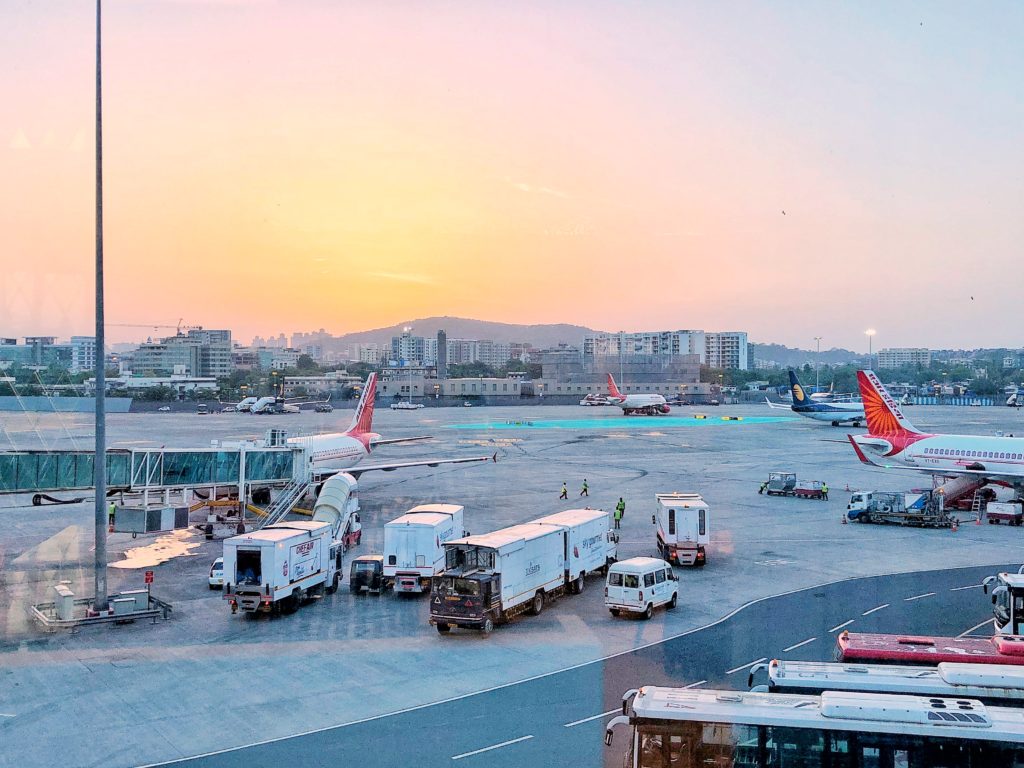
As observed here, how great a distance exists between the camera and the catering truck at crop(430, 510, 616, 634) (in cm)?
2386

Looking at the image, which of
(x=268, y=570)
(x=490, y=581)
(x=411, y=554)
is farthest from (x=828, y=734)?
(x=411, y=554)

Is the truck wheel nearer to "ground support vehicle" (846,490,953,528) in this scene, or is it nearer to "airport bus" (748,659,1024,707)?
"airport bus" (748,659,1024,707)

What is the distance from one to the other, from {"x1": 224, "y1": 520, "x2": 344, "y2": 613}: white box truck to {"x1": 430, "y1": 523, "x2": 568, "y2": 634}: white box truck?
16.7 feet

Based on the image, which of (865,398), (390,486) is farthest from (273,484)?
(865,398)

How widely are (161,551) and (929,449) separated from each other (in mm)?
42762

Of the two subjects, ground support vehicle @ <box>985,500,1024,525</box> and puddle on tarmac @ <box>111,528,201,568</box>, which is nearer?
puddle on tarmac @ <box>111,528,201,568</box>

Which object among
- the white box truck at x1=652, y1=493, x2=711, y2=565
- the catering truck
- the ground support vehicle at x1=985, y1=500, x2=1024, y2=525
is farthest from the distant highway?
the ground support vehicle at x1=985, y1=500, x2=1024, y2=525

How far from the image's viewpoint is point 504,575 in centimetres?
2453

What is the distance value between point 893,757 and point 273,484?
3639 cm

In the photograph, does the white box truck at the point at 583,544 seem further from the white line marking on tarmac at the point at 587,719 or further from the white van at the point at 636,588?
the white line marking on tarmac at the point at 587,719

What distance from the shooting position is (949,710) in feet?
41.1

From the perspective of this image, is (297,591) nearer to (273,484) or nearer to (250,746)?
(250,746)

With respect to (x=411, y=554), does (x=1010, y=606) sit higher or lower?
higher

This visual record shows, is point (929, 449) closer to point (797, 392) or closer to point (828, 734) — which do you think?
point (828, 734)
